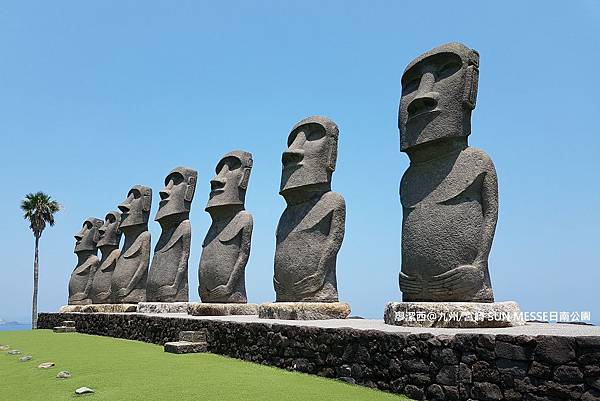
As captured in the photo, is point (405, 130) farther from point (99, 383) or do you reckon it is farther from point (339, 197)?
point (99, 383)


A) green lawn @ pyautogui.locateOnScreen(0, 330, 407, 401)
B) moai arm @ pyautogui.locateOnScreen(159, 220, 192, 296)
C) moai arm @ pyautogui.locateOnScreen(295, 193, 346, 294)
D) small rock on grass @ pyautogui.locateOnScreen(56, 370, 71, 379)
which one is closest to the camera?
green lawn @ pyautogui.locateOnScreen(0, 330, 407, 401)

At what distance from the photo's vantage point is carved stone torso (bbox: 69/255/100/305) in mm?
22812

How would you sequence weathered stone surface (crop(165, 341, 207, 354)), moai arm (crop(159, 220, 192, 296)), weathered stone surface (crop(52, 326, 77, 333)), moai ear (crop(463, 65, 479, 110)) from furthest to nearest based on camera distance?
weathered stone surface (crop(52, 326, 77, 333)), moai arm (crop(159, 220, 192, 296)), weathered stone surface (crop(165, 341, 207, 354)), moai ear (crop(463, 65, 479, 110))

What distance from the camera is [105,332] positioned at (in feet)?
57.0

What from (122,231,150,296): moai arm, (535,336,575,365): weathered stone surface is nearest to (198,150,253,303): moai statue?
(122,231,150,296): moai arm

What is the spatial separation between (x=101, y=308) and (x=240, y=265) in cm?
767

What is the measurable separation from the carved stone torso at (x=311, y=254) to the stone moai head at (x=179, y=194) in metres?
6.27

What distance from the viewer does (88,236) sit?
78.6 feet

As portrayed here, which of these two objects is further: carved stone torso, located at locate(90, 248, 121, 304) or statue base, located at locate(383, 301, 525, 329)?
carved stone torso, located at locate(90, 248, 121, 304)

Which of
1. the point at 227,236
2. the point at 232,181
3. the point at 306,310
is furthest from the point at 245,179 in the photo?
the point at 306,310

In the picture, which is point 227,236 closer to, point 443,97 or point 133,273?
point 133,273

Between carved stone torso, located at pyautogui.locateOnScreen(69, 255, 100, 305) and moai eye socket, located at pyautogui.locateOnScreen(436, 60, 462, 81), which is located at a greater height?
moai eye socket, located at pyautogui.locateOnScreen(436, 60, 462, 81)

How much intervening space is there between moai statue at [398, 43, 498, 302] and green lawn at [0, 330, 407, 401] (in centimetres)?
197

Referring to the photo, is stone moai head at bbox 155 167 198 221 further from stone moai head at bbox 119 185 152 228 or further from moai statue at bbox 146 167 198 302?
stone moai head at bbox 119 185 152 228
